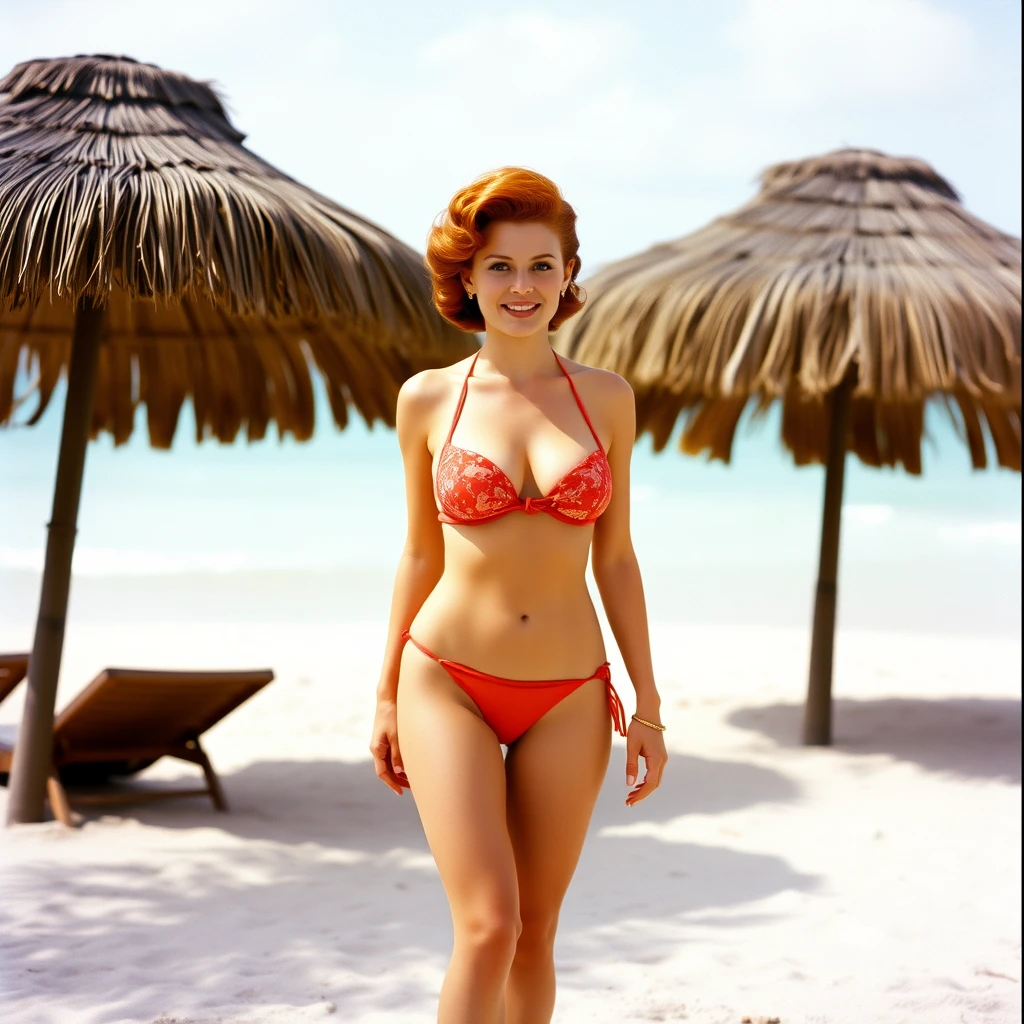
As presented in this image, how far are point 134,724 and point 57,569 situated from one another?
723mm

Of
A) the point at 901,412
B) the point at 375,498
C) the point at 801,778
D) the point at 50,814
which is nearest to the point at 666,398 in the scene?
the point at 901,412

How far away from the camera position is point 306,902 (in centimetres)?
420

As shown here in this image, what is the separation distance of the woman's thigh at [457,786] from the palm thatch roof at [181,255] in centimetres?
235

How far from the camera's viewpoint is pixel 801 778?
627 centimetres

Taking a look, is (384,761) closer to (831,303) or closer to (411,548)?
(411,548)

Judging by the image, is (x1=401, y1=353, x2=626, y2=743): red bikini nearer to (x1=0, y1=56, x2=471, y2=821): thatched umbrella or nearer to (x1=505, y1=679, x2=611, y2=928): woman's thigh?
(x1=505, y1=679, x2=611, y2=928): woman's thigh

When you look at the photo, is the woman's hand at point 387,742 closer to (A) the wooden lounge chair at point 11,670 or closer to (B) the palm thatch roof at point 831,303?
(A) the wooden lounge chair at point 11,670

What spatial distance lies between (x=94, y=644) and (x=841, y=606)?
12922 millimetres

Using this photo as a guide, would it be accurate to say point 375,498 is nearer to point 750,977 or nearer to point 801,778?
point 801,778

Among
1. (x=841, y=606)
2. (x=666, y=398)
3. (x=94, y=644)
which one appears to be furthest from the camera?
(x=841, y=606)

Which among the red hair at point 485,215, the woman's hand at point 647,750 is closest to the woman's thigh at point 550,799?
the woman's hand at point 647,750

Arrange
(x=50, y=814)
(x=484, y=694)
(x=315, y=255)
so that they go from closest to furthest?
(x=484, y=694) → (x=315, y=255) → (x=50, y=814)

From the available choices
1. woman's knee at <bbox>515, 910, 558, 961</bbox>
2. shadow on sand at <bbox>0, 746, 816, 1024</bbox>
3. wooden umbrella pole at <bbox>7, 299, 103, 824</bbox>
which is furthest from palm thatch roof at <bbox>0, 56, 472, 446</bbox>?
woman's knee at <bbox>515, 910, 558, 961</bbox>

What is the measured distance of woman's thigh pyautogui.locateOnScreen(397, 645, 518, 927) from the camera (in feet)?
6.45
